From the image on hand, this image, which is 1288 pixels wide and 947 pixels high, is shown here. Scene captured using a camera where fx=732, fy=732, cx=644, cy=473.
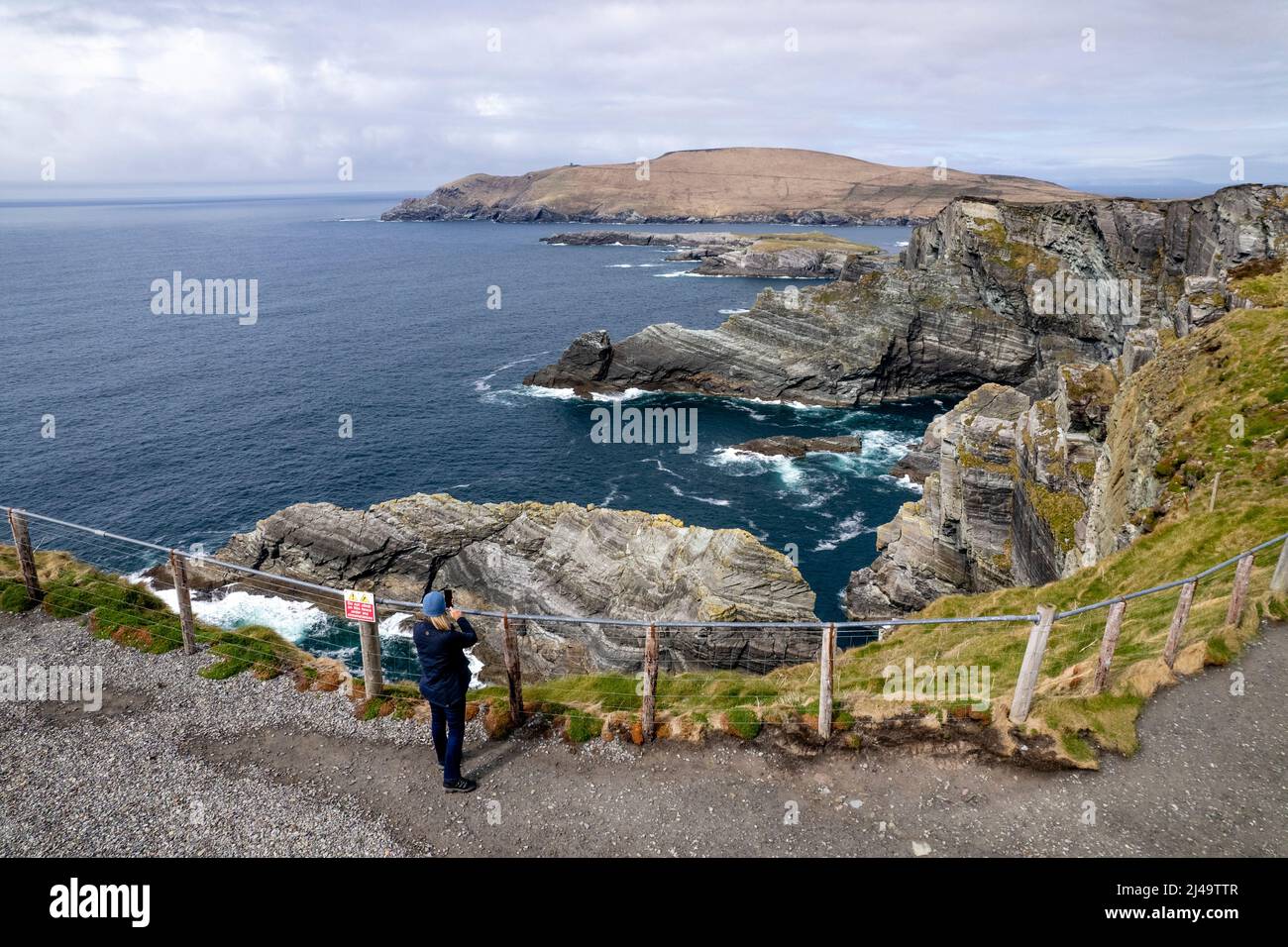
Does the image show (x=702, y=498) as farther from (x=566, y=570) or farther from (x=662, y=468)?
(x=566, y=570)

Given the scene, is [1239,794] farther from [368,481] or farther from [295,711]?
[368,481]

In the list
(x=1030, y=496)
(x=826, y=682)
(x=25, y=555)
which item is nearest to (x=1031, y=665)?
(x=826, y=682)

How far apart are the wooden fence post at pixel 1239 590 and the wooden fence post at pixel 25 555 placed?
25.8 m

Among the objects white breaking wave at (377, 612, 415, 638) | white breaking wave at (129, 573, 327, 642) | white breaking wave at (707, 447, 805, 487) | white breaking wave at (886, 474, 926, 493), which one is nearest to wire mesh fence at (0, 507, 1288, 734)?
white breaking wave at (377, 612, 415, 638)

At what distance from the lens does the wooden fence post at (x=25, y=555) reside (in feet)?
55.5

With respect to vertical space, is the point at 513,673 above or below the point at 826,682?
below

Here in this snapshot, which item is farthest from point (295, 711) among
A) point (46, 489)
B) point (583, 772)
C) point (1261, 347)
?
point (46, 489)

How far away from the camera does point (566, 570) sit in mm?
42719

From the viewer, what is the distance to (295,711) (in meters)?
13.8

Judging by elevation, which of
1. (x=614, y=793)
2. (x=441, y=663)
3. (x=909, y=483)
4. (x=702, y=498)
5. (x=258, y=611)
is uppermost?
(x=441, y=663)

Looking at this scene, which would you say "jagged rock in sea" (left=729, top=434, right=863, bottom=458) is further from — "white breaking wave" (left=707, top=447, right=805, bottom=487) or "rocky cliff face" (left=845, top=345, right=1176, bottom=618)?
"rocky cliff face" (left=845, top=345, right=1176, bottom=618)

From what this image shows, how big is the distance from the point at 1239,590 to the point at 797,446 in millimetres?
57514

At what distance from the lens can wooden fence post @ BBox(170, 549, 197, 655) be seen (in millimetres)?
15023
